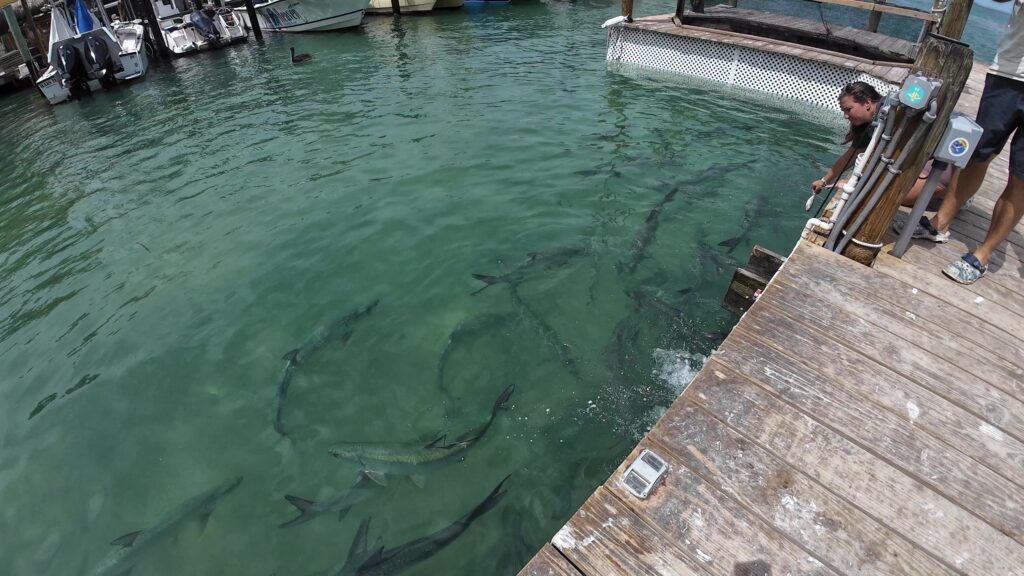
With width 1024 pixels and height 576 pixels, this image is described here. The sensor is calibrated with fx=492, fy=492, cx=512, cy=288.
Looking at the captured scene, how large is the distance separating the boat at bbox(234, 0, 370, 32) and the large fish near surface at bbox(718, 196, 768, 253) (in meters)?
22.1

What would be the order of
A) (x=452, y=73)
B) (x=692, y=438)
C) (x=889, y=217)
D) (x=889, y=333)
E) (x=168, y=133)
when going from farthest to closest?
1. (x=452, y=73)
2. (x=168, y=133)
3. (x=889, y=217)
4. (x=889, y=333)
5. (x=692, y=438)

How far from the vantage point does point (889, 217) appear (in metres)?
4.07

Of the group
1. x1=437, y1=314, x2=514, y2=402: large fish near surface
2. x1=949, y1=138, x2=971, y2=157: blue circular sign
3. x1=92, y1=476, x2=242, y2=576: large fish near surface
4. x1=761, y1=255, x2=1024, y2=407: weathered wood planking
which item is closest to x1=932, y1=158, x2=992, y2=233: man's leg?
x1=949, y1=138, x2=971, y2=157: blue circular sign

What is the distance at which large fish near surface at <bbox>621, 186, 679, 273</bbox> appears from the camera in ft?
21.4

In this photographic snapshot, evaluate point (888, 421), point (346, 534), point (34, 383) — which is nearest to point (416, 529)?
point (346, 534)

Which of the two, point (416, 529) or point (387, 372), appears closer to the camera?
point (416, 529)

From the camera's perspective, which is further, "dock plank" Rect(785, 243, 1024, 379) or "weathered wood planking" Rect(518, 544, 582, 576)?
"dock plank" Rect(785, 243, 1024, 379)

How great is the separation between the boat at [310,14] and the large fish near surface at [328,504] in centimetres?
2456

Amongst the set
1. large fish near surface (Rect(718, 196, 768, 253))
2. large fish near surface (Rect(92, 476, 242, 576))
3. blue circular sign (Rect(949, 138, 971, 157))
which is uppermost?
blue circular sign (Rect(949, 138, 971, 157))

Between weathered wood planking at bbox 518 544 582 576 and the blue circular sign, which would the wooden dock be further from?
the blue circular sign

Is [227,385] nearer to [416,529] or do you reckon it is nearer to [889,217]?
[416,529]

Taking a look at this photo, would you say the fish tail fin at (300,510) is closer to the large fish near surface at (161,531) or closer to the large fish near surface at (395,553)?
the large fish near surface at (395,553)

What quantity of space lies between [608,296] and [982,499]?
375cm

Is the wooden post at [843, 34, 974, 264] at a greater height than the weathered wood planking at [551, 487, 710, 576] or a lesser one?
greater
